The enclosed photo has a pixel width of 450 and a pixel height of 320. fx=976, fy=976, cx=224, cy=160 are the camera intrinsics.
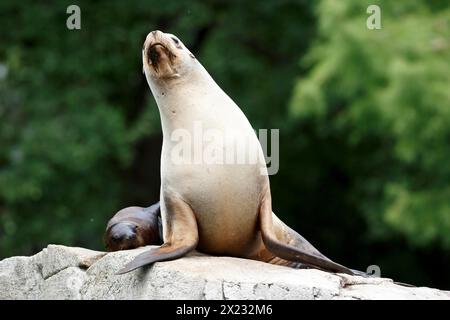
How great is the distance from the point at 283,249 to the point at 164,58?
1298mm

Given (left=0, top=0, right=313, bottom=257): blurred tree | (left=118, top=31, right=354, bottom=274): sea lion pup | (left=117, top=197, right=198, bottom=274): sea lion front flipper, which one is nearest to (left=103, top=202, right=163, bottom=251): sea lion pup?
(left=118, top=31, right=354, bottom=274): sea lion pup

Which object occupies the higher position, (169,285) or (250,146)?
(250,146)

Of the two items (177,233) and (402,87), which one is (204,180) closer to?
(177,233)

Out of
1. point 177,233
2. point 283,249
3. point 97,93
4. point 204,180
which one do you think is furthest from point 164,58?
point 97,93

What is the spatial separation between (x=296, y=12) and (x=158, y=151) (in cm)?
331

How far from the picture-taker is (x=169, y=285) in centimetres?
528

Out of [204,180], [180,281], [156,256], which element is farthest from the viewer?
[204,180]

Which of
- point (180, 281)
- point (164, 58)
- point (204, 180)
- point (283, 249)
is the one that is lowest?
point (180, 281)

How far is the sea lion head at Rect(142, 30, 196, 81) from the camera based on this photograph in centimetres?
562

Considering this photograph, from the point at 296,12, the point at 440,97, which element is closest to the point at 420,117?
the point at 440,97

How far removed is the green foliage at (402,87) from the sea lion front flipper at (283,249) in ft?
20.8

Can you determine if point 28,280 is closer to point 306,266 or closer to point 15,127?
point 306,266

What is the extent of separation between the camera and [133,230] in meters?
6.20

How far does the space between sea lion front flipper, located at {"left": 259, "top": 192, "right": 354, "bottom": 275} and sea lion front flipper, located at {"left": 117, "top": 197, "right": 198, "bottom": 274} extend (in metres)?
0.40
